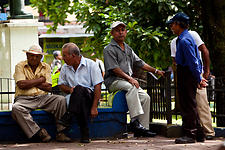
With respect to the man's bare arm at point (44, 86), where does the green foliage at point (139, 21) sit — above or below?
above

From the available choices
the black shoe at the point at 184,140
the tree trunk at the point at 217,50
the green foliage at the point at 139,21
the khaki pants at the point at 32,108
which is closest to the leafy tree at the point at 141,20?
the green foliage at the point at 139,21

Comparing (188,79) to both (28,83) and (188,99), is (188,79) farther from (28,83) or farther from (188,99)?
(28,83)

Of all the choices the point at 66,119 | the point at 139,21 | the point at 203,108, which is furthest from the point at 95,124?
the point at 139,21

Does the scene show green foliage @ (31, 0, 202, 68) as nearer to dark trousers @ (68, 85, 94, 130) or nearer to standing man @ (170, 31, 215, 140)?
standing man @ (170, 31, 215, 140)

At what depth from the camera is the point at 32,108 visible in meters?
7.95

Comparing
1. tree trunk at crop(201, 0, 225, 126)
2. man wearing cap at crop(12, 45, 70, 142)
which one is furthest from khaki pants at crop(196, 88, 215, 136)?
man wearing cap at crop(12, 45, 70, 142)

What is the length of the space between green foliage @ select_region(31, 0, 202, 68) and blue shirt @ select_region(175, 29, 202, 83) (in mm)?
4557

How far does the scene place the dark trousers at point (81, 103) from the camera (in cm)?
775

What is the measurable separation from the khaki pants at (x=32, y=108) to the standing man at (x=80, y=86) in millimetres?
131

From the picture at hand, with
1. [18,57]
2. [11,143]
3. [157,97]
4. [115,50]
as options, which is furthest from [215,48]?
[18,57]

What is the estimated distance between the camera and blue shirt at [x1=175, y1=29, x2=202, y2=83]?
288 inches

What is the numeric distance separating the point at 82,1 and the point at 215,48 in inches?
208

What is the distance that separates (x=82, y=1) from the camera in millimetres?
14047

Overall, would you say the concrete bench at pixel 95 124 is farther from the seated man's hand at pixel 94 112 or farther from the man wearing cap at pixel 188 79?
the man wearing cap at pixel 188 79
